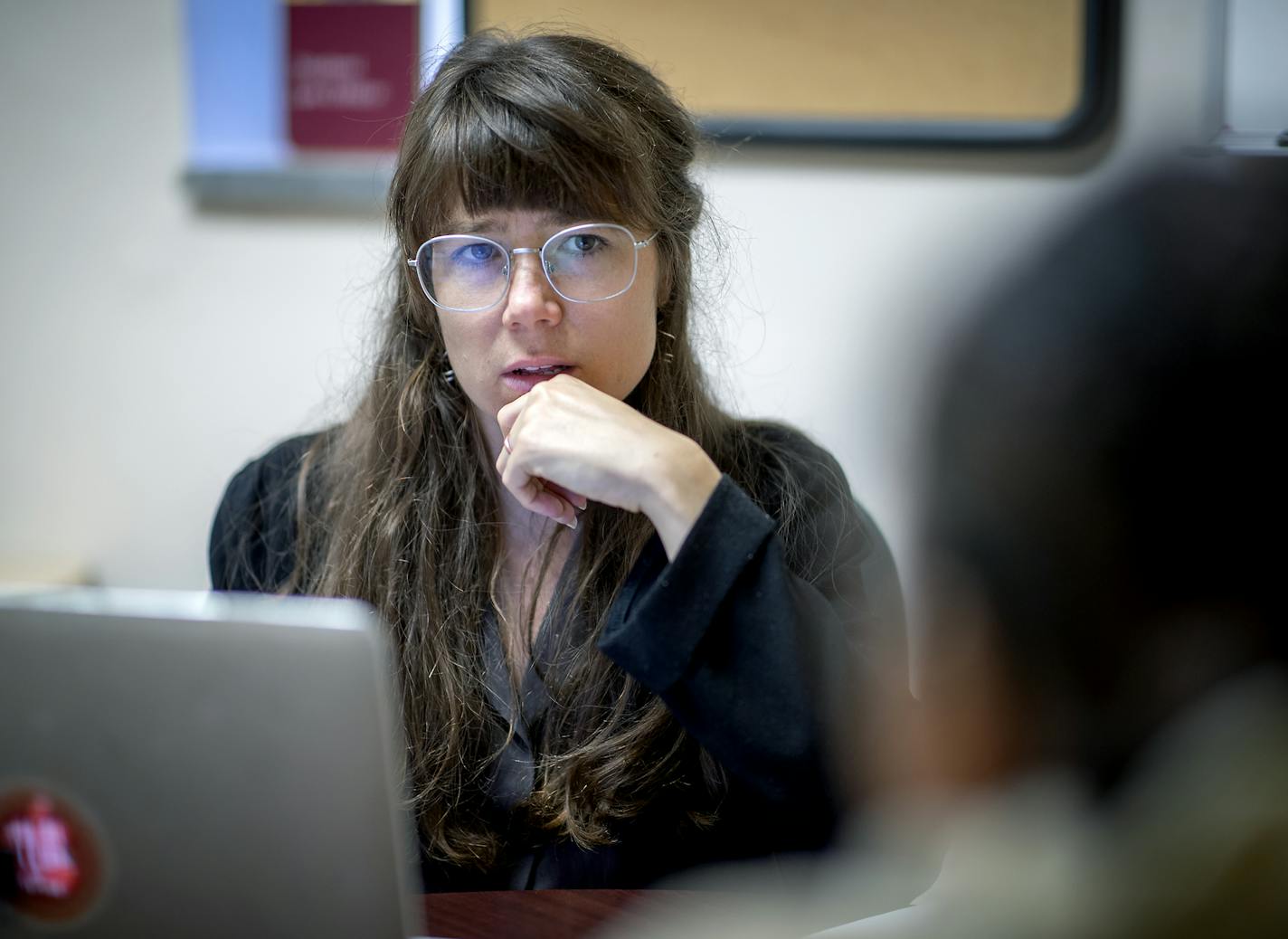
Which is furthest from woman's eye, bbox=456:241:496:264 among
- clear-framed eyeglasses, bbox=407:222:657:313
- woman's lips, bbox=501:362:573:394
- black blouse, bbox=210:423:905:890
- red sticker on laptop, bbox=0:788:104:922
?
red sticker on laptop, bbox=0:788:104:922

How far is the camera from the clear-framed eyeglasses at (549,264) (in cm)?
118

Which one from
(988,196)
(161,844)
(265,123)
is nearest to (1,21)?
(265,123)

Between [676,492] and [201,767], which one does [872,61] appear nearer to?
[676,492]

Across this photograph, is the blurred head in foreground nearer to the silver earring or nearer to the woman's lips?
the woman's lips

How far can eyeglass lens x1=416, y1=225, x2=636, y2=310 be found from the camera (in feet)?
3.89

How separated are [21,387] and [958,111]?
1676mm

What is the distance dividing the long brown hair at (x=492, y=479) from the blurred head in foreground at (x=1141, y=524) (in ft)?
2.60

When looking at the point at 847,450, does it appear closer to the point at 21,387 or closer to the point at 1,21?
the point at 21,387

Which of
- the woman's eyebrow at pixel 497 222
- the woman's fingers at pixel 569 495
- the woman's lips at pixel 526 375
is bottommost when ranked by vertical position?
the woman's fingers at pixel 569 495

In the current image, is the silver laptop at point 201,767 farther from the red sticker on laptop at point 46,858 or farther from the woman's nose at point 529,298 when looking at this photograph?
the woman's nose at point 529,298

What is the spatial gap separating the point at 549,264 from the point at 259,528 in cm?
56

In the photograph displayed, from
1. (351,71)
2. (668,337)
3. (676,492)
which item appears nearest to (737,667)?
(676,492)

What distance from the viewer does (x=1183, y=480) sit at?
1.28 ft

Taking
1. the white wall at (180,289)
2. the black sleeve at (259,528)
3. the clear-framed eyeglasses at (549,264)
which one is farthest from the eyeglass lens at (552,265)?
the white wall at (180,289)
